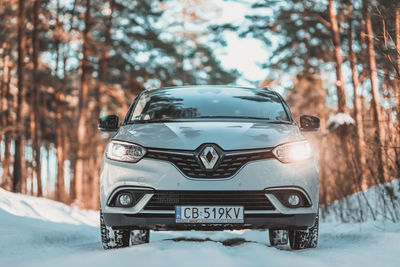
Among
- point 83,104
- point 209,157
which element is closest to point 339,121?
point 209,157

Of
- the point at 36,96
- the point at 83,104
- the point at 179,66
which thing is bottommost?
the point at 83,104

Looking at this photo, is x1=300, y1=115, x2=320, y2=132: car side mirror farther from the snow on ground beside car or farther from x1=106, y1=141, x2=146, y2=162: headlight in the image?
x1=106, y1=141, x2=146, y2=162: headlight

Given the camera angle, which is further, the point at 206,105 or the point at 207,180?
the point at 206,105

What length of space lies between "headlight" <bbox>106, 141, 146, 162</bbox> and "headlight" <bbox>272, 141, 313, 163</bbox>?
118cm

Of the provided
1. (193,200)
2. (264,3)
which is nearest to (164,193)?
(193,200)

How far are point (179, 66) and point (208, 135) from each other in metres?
27.6

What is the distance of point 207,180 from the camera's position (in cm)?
425

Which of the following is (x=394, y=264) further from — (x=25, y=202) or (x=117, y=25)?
(x=117, y=25)

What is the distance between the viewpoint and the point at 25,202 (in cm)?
870

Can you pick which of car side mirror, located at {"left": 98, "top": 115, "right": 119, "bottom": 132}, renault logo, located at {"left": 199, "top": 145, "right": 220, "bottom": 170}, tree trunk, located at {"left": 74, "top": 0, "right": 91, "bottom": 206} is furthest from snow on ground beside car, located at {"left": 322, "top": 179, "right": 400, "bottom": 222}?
tree trunk, located at {"left": 74, "top": 0, "right": 91, "bottom": 206}

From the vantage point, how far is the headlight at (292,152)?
4453mm

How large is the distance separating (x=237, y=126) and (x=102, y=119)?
1783 mm

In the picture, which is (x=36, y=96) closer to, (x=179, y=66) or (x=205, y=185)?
(x=179, y=66)

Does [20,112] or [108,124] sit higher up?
[20,112]
